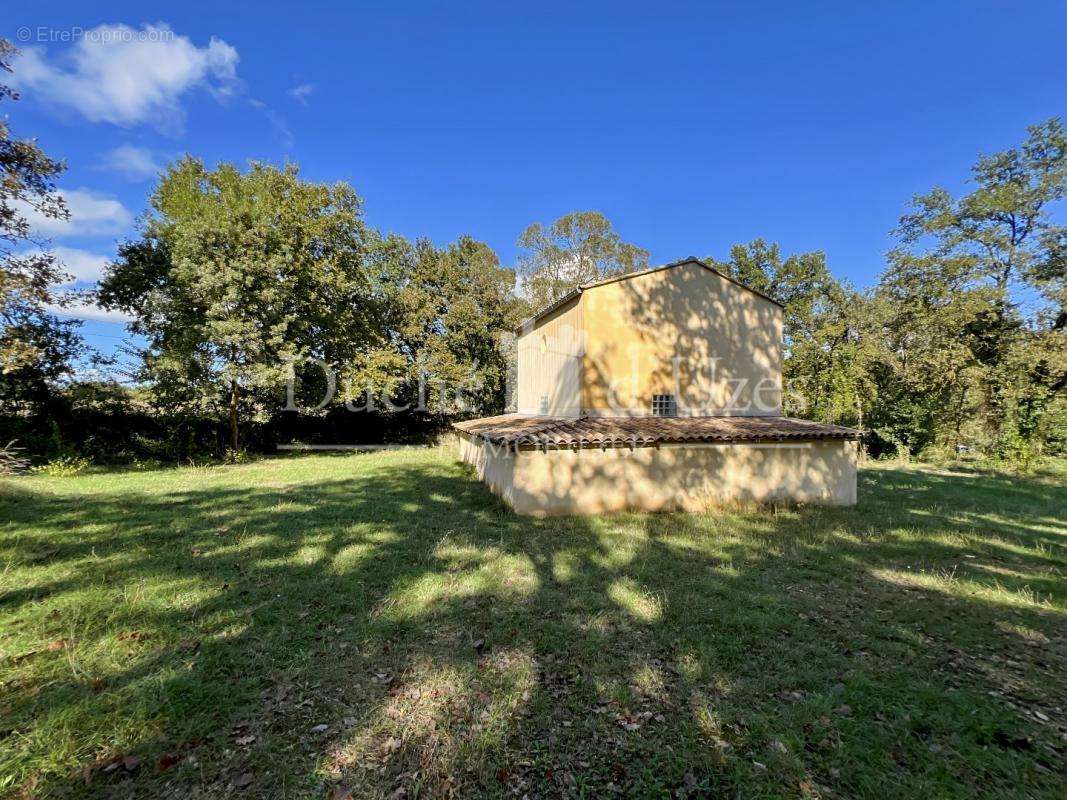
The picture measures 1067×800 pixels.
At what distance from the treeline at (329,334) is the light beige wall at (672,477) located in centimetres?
959

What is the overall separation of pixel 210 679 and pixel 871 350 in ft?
88.9

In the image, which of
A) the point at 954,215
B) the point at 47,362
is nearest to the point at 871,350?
the point at 954,215

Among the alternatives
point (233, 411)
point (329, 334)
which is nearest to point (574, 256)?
point (329, 334)

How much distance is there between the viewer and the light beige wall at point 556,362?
1202cm

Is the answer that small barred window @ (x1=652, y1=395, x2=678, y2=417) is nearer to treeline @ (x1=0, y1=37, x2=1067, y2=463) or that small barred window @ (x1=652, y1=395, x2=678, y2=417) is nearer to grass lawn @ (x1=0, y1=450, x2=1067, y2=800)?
grass lawn @ (x1=0, y1=450, x2=1067, y2=800)

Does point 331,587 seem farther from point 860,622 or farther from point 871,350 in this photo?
point 871,350

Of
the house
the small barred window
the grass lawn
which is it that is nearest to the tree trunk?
the grass lawn

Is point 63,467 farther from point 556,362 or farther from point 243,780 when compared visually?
point 243,780

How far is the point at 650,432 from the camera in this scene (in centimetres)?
1009

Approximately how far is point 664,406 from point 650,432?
245 centimetres

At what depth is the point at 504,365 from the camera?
28.3m

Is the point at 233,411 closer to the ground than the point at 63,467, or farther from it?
farther from it

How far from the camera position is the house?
32.3 feet

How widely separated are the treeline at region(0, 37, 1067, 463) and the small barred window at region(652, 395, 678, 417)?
1152 cm
